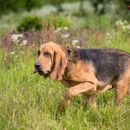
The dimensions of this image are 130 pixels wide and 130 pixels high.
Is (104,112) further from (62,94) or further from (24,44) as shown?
(24,44)

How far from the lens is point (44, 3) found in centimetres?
3306

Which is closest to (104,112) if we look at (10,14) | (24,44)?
(24,44)

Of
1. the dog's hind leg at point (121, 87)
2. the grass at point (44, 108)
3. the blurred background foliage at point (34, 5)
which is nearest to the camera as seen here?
the grass at point (44, 108)

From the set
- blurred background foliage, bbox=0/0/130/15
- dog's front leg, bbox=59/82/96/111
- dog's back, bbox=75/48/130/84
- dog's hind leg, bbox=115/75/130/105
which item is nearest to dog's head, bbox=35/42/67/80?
dog's front leg, bbox=59/82/96/111

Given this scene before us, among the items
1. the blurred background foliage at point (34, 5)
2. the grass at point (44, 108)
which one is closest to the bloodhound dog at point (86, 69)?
the grass at point (44, 108)

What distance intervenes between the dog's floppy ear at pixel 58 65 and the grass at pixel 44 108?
→ 0.43 m

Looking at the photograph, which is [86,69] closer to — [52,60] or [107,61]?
[107,61]

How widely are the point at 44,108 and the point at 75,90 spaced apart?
1.65 feet

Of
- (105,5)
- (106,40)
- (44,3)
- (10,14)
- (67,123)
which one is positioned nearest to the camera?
(67,123)

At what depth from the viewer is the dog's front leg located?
334 inches

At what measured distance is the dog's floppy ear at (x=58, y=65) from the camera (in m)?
8.58

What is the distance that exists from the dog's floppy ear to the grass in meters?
0.43

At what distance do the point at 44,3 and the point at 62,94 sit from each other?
24.2 metres

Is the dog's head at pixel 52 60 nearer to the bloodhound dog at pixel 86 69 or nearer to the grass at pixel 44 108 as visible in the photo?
the bloodhound dog at pixel 86 69
